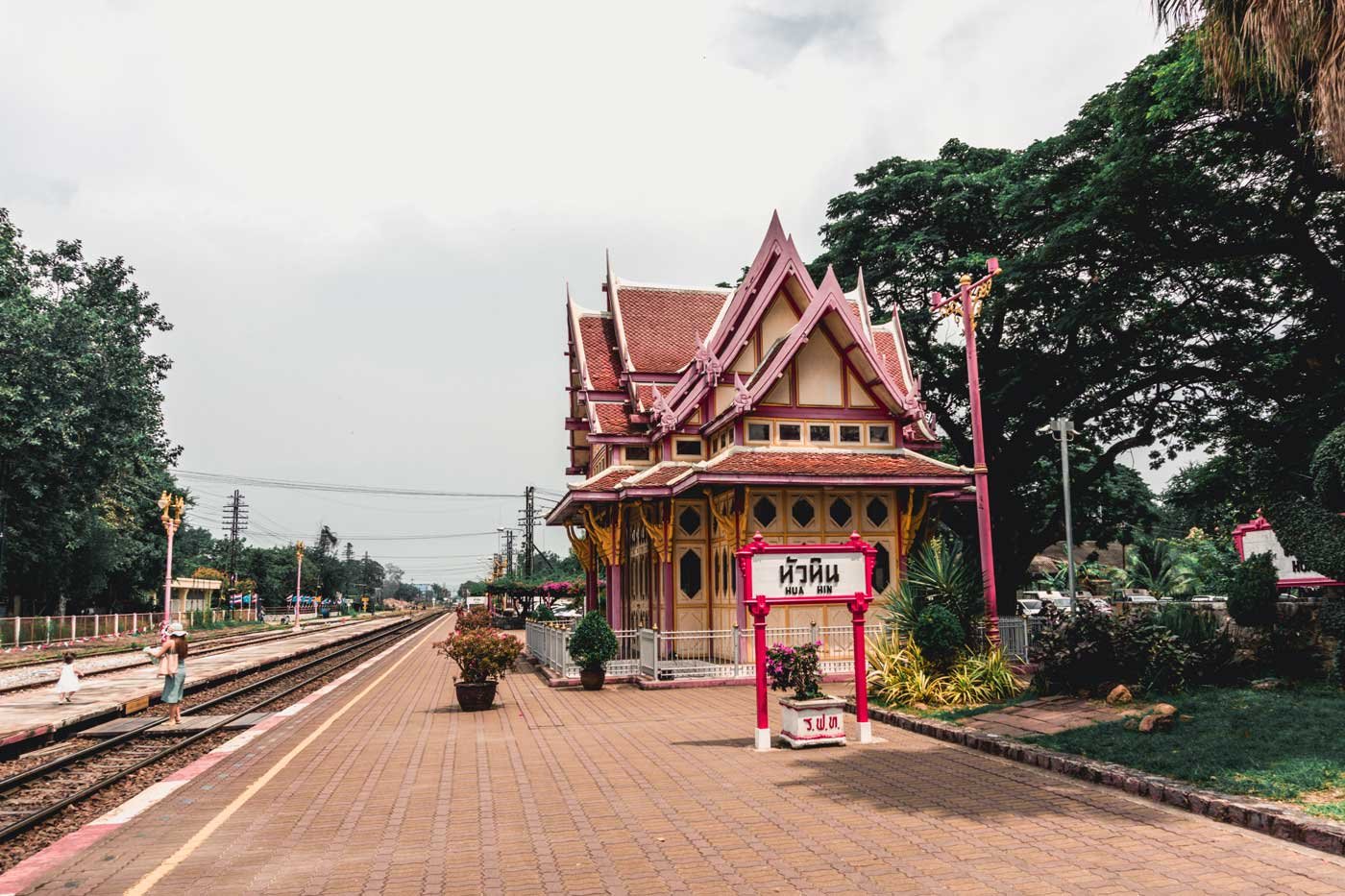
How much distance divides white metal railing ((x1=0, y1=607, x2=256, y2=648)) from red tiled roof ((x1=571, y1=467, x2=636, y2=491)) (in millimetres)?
29998

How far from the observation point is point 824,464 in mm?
21359

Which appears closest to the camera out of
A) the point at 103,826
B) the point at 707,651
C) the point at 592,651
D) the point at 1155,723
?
the point at 103,826

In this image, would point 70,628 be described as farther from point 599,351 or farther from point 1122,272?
point 1122,272

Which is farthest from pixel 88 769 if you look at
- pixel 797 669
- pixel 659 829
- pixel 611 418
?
pixel 611 418

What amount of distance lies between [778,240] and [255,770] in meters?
18.0

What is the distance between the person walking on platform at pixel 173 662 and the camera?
15180 millimetres

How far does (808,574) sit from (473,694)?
6.66 metres

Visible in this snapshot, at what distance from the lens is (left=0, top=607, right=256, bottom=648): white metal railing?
131 feet

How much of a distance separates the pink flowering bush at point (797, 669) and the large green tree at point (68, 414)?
128ft

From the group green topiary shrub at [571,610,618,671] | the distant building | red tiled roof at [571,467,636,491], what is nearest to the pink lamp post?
green topiary shrub at [571,610,618,671]

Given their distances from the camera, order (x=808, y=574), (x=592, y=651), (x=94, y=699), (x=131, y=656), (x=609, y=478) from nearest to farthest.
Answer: (x=808, y=574)
(x=592, y=651)
(x=94, y=699)
(x=609, y=478)
(x=131, y=656)

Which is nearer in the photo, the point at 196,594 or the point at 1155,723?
the point at 1155,723

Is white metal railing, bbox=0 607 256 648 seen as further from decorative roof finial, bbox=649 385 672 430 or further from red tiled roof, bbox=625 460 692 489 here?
red tiled roof, bbox=625 460 692 489

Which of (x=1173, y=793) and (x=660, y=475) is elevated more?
(x=660, y=475)
